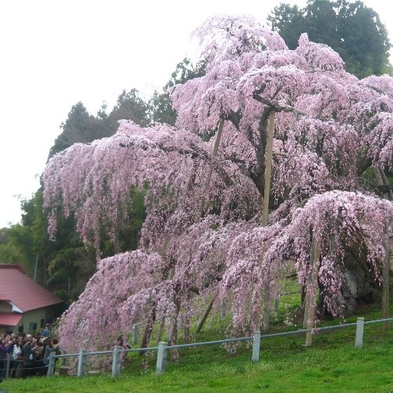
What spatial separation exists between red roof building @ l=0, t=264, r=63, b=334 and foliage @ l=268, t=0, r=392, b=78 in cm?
2067

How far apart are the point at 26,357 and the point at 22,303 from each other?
10.7 metres

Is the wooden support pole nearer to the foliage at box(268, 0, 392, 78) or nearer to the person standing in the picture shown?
the person standing

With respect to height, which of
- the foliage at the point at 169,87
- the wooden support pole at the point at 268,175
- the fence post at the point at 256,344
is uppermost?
the foliage at the point at 169,87

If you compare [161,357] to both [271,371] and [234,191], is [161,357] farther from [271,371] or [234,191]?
[234,191]

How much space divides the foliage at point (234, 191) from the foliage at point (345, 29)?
69.3ft

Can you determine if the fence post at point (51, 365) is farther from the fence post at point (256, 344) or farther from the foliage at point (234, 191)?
the fence post at point (256, 344)

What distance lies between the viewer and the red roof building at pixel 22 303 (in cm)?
2102

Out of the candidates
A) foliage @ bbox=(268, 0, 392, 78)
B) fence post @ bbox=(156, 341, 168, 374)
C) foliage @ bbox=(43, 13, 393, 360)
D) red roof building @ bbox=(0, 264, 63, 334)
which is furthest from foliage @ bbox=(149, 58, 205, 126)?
fence post @ bbox=(156, 341, 168, 374)

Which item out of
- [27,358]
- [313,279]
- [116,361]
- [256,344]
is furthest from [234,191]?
[27,358]

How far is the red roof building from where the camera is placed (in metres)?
21.0

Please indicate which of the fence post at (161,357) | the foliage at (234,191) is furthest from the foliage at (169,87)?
the fence post at (161,357)

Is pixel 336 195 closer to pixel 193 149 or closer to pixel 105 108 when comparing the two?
pixel 193 149

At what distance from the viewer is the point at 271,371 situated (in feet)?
26.9

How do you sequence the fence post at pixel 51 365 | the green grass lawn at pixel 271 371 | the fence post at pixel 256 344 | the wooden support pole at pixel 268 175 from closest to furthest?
the green grass lawn at pixel 271 371 < the fence post at pixel 256 344 < the wooden support pole at pixel 268 175 < the fence post at pixel 51 365
